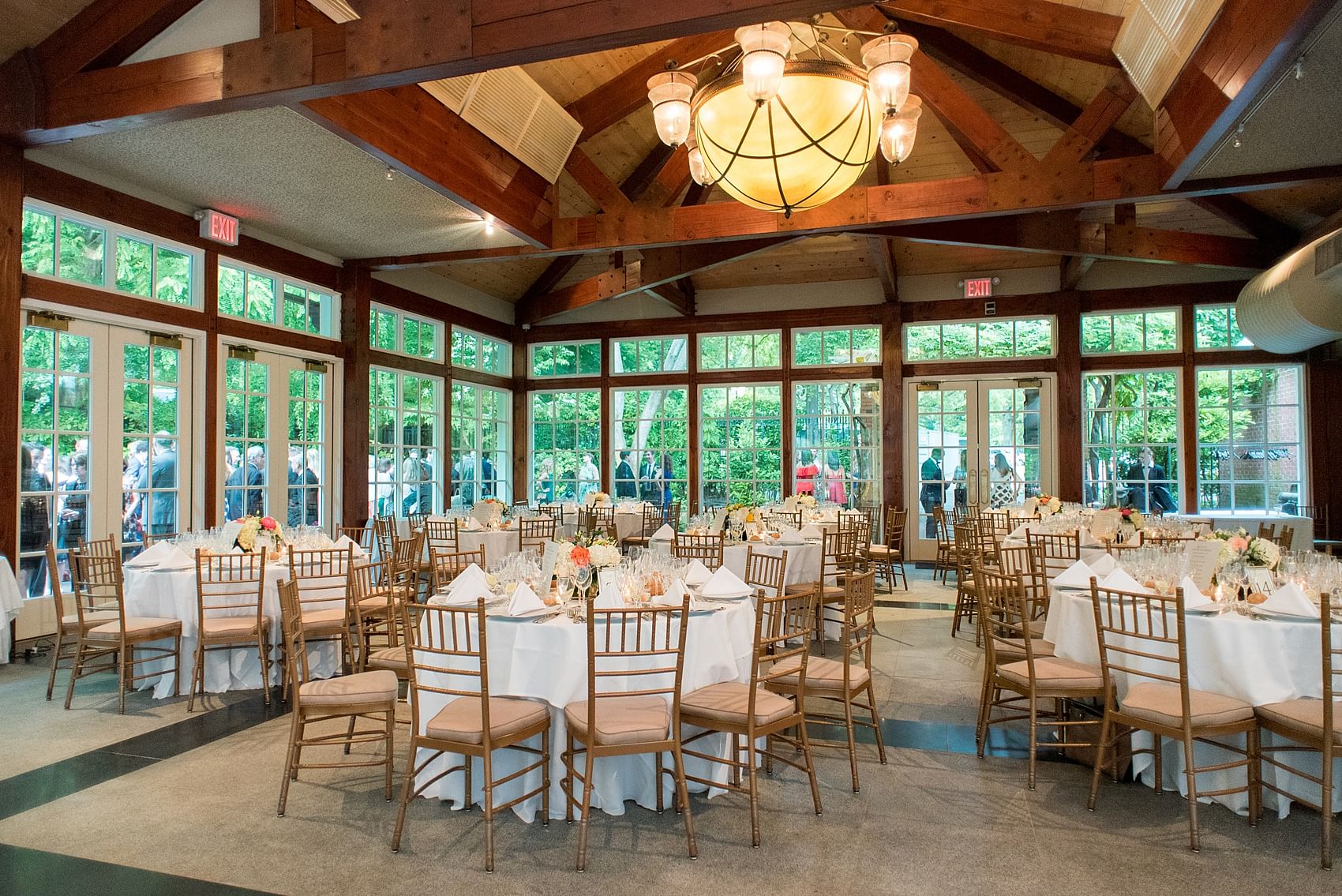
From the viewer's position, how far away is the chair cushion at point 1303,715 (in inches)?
131

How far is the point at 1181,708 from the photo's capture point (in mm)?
3520

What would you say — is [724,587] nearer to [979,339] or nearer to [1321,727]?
[1321,727]

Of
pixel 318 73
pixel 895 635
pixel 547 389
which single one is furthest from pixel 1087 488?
pixel 318 73

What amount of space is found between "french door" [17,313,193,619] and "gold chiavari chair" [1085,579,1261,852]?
24.8 feet

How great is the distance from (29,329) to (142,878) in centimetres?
552

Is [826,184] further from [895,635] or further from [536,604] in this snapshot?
[895,635]

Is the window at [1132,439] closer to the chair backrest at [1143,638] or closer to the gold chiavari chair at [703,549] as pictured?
the gold chiavari chair at [703,549]

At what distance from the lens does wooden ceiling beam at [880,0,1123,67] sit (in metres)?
6.72

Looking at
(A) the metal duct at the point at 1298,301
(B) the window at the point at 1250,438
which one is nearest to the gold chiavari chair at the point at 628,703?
(A) the metal duct at the point at 1298,301

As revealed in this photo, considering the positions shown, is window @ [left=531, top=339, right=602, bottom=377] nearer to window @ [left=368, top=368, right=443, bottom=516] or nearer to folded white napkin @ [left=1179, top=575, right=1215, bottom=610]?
window @ [left=368, top=368, right=443, bottom=516]

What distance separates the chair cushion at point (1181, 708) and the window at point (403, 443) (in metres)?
9.00

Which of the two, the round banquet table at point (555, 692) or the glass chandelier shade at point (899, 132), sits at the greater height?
the glass chandelier shade at point (899, 132)

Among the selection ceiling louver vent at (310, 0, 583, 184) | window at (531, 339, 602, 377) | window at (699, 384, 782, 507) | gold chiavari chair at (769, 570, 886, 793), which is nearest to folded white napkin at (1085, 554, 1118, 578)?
gold chiavari chair at (769, 570, 886, 793)

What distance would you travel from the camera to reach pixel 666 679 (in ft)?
12.2
